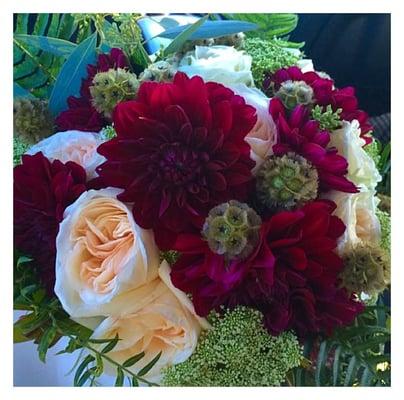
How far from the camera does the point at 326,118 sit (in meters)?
0.50

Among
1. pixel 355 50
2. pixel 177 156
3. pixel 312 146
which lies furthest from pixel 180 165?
pixel 355 50

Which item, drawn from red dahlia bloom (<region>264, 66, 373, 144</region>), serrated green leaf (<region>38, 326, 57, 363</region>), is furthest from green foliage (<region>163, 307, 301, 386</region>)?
red dahlia bloom (<region>264, 66, 373, 144</region>)

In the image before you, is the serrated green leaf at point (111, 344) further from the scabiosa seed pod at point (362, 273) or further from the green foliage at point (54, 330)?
the scabiosa seed pod at point (362, 273)

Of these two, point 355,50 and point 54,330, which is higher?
point 355,50

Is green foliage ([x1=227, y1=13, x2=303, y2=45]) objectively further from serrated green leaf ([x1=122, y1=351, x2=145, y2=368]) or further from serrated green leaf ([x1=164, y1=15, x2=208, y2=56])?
serrated green leaf ([x1=122, y1=351, x2=145, y2=368])

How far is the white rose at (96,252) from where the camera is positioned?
458 millimetres

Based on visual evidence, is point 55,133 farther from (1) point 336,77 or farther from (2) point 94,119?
(1) point 336,77

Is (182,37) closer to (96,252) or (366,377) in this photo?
(96,252)

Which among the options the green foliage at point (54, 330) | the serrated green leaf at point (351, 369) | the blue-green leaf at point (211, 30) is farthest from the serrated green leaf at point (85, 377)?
the blue-green leaf at point (211, 30)

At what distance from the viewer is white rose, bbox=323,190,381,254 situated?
0.48 meters

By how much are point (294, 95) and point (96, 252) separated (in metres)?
0.22

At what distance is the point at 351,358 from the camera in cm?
51
